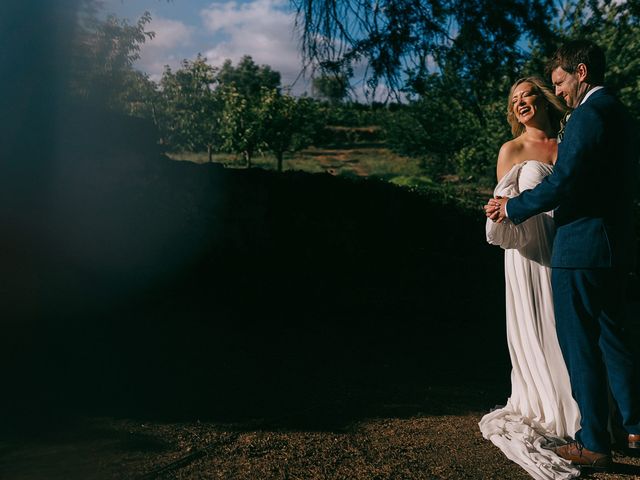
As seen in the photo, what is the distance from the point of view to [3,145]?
5.88 metres

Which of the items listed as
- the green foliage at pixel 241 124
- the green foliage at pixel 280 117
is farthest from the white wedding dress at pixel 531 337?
the green foliage at pixel 241 124

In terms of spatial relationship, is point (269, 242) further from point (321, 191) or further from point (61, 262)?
point (61, 262)

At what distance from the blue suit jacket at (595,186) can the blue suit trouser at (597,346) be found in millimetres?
97

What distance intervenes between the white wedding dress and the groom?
28 centimetres

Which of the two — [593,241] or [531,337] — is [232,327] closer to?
[531,337]

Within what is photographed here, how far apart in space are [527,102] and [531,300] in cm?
114

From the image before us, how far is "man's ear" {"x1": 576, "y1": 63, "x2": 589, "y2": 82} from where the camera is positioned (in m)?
2.82

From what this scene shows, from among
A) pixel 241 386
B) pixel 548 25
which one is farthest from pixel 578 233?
pixel 548 25

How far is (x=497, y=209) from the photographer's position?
308cm

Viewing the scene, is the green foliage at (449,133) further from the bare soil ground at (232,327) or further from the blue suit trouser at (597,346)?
the blue suit trouser at (597,346)

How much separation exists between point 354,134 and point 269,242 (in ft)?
192

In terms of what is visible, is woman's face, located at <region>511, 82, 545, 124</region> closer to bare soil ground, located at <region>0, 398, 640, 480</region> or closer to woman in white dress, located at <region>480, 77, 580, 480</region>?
woman in white dress, located at <region>480, 77, 580, 480</region>

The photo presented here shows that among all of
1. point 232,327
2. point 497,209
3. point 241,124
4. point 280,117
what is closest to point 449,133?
point 280,117

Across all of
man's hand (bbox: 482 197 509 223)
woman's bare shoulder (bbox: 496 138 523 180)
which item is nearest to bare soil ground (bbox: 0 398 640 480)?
man's hand (bbox: 482 197 509 223)
